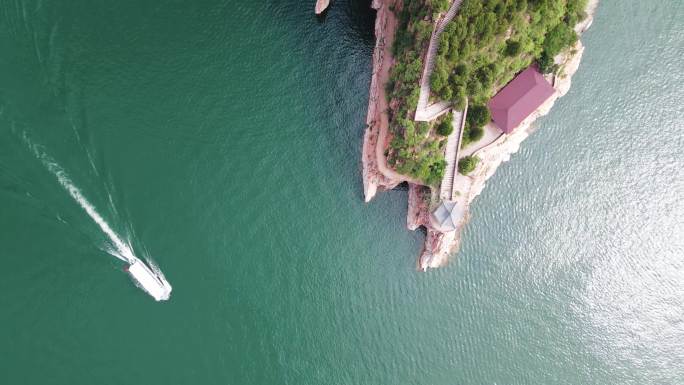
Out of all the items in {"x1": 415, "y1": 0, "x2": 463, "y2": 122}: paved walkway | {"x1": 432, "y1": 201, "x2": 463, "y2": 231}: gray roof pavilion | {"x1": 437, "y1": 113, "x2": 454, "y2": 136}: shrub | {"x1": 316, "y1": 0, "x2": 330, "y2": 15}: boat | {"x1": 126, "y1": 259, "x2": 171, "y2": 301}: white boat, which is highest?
{"x1": 316, "y1": 0, "x2": 330, "y2": 15}: boat

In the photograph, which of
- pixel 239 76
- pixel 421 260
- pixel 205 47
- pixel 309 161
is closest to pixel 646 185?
pixel 421 260

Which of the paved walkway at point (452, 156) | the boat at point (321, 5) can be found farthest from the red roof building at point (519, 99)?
the boat at point (321, 5)

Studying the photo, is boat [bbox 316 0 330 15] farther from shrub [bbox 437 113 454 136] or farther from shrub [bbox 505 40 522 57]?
shrub [bbox 505 40 522 57]

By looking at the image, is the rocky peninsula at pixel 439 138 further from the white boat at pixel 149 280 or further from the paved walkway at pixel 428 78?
the white boat at pixel 149 280

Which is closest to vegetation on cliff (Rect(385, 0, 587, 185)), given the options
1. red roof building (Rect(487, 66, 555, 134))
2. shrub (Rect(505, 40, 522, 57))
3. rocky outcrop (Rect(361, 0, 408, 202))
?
shrub (Rect(505, 40, 522, 57))

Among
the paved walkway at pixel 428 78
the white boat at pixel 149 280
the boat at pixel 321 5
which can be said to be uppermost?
the boat at pixel 321 5

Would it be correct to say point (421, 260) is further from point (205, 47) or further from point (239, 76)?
point (205, 47)

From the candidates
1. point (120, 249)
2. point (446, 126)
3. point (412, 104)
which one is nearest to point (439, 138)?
point (446, 126)
